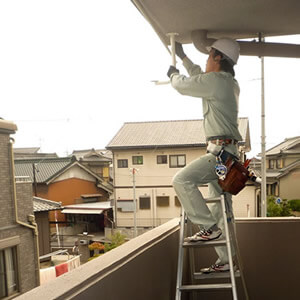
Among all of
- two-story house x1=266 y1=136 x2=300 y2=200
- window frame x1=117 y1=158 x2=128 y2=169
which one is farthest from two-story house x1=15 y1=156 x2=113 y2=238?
two-story house x1=266 y1=136 x2=300 y2=200

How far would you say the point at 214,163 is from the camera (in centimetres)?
133

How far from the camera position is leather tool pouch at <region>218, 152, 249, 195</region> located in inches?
51.1

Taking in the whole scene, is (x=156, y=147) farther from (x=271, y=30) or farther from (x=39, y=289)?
(x=39, y=289)

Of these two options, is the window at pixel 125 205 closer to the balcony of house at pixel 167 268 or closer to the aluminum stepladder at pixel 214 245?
the balcony of house at pixel 167 268

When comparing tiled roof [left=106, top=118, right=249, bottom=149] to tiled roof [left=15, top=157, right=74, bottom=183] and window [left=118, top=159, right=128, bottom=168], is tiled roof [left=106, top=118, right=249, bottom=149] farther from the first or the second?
tiled roof [left=15, top=157, right=74, bottom=183]

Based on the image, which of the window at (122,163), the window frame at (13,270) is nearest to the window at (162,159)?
the window at (122,163)

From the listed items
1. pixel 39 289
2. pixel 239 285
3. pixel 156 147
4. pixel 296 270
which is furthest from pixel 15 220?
pixel 156 147

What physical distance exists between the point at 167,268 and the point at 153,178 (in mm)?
6053

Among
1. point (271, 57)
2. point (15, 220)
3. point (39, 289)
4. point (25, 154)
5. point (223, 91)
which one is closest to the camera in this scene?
point (39, 289)

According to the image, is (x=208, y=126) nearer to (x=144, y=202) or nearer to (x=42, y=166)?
(x=42, y=166)

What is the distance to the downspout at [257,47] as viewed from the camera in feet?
5.24

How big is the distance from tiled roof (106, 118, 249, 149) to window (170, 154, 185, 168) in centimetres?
28

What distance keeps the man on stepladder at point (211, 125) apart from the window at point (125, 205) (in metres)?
6.24

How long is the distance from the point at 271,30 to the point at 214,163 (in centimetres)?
82
